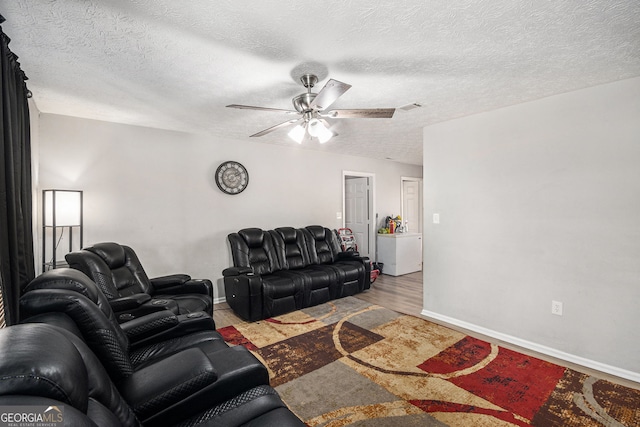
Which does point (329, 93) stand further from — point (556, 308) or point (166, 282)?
point (556, 308)

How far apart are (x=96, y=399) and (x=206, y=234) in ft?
11.4

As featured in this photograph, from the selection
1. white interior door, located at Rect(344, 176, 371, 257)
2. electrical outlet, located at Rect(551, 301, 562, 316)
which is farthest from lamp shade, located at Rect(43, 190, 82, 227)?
electrical outlet, located at Rect(551, 301, 562, 316)

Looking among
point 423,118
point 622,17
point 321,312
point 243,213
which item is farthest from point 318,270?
point 622,17

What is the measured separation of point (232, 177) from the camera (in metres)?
4.53

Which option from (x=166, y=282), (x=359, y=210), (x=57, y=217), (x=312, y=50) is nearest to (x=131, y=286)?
(x=166, y=282)

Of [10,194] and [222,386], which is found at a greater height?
[10,194]

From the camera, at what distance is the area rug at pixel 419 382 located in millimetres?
1999

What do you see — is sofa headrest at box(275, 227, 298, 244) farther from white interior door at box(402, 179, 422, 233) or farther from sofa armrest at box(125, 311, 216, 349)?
white interior door at box(402, 179, 422, 233)

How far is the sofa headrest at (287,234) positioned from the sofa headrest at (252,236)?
0.33 m

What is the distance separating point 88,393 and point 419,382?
7.34 feet

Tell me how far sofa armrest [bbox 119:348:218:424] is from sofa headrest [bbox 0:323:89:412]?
1.64 ft

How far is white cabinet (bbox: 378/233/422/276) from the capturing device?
19.7ft

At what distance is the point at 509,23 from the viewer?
1.73 metres

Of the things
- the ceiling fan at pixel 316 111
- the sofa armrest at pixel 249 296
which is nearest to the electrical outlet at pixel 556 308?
the ceiling fan at pixel 316 111
